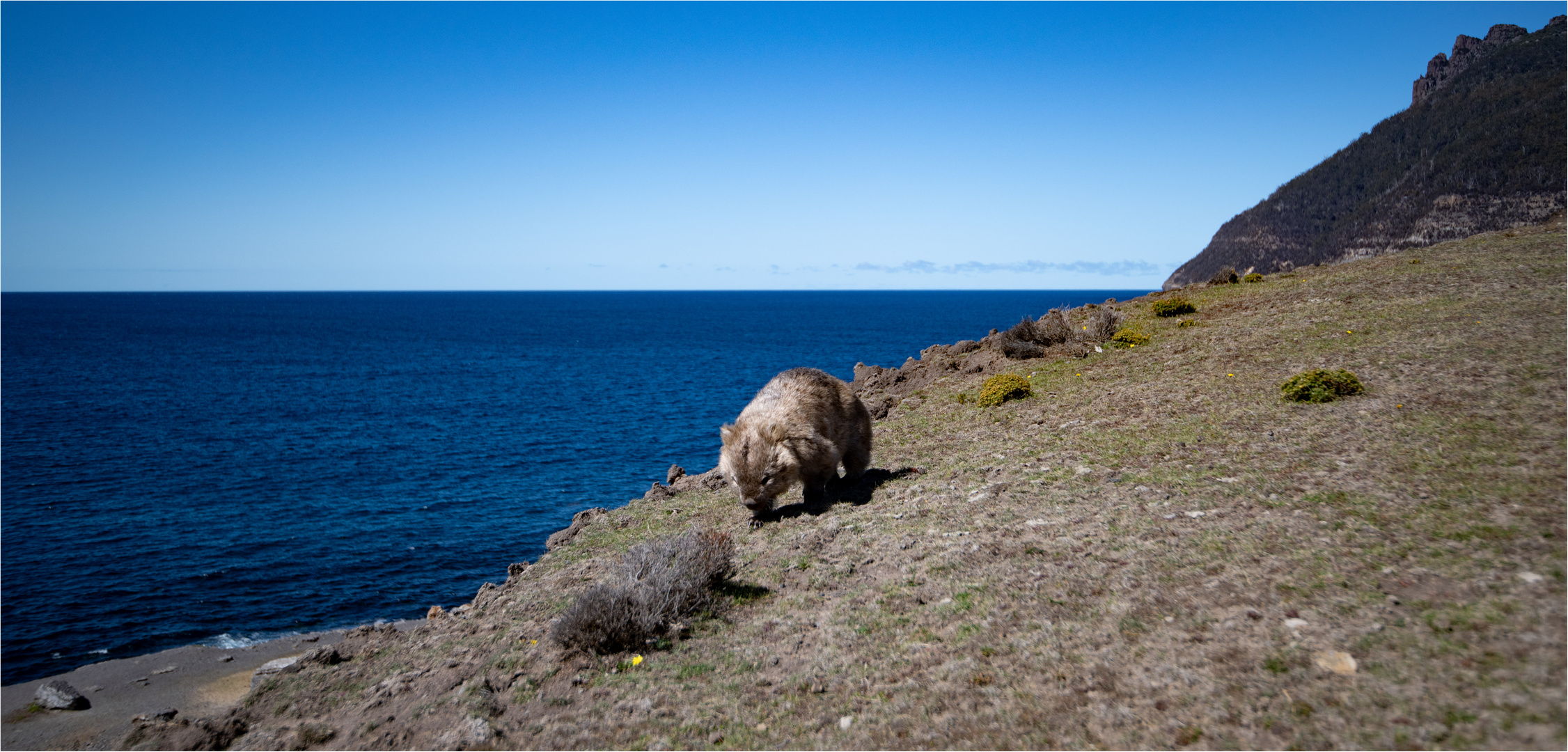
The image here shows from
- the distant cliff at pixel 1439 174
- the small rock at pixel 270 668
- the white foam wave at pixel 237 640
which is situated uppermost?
the distant cliff at pixel 1439 174

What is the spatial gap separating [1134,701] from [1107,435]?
23.9ft

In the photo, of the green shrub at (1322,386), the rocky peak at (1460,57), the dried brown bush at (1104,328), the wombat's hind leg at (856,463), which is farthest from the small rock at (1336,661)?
the rocky peak at (1460,57)

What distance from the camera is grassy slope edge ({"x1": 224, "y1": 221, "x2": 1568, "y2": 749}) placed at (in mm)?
4664

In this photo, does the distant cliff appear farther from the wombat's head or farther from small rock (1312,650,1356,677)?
small rock (1312,650,1356,677)

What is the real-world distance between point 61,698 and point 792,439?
57.2 feet

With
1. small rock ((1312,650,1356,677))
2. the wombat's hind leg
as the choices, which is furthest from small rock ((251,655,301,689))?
small rock ((1312,650,1356,677))

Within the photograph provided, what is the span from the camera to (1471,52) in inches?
2864

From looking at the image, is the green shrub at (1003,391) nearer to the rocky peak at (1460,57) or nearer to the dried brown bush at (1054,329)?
the dried brown bush at (1054,329)

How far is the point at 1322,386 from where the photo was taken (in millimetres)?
10688

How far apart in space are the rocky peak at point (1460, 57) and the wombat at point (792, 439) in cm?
8813

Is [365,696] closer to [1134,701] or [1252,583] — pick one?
[1134,701]

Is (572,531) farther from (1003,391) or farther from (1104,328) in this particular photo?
(1104,328)

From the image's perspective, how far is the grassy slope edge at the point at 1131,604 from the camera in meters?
4.66

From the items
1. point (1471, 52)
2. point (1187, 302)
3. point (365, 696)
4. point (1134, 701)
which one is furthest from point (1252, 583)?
point (1471, 52)
